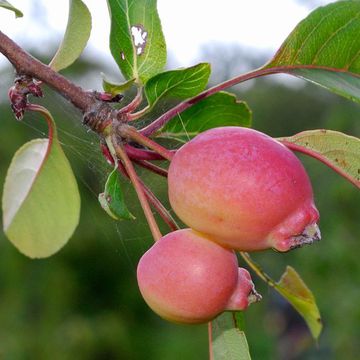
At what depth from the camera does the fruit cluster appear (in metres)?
0.65

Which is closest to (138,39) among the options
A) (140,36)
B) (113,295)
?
(140,36)

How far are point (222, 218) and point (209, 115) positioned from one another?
325 mm

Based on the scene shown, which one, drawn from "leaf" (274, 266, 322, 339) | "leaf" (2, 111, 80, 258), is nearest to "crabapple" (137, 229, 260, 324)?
"leaf" (2, 111, 80, 258)

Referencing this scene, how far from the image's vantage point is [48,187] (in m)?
0.79

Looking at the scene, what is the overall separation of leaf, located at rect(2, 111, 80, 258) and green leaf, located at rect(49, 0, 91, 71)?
0.11m

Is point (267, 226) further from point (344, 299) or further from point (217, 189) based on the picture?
point (344, 299)

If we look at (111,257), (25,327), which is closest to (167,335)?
(111,257)

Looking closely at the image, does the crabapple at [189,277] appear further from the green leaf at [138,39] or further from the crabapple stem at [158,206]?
the green leaf at [138,39]

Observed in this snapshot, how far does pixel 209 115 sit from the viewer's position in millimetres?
952

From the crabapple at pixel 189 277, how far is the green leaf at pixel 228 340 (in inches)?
5.9

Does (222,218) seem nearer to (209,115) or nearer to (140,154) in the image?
(140,154)

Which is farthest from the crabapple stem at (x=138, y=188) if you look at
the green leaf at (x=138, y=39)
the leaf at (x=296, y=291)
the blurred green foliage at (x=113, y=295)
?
the blurred green foliage at (x=113, y=295)

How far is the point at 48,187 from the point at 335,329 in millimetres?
2816

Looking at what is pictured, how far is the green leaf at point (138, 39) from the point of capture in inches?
34.9
